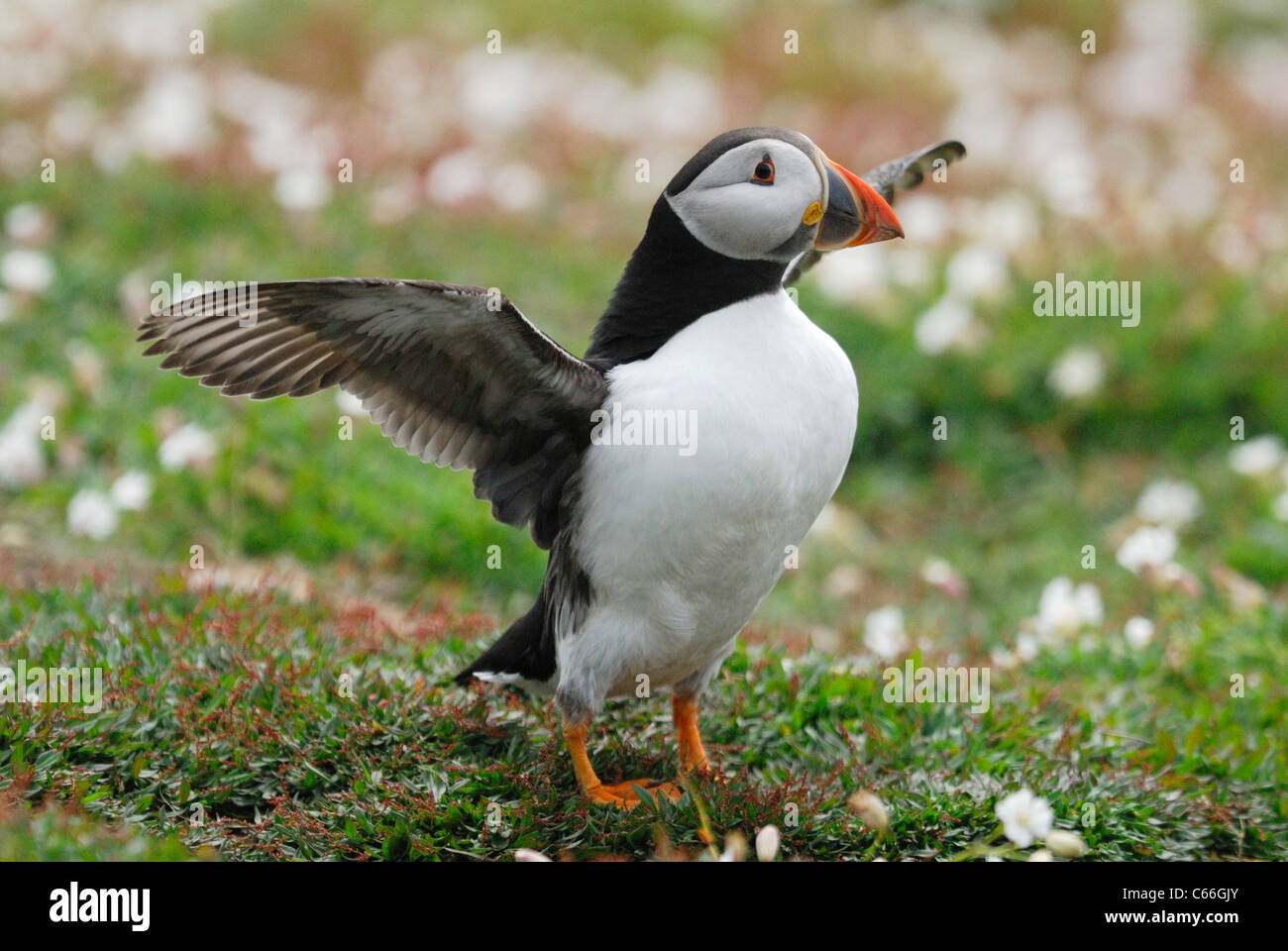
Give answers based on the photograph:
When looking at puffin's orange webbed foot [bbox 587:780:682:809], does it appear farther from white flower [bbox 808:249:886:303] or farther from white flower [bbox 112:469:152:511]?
white flower [bbox 808:249:886:303]

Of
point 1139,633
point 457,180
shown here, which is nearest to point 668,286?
point 1139,633

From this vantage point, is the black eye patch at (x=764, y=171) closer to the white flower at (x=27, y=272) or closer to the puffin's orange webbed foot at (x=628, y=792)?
the puffin's orange webbed foot at (x=628, y=792)

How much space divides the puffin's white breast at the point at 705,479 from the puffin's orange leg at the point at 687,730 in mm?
357

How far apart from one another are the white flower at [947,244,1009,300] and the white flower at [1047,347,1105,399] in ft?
2.09

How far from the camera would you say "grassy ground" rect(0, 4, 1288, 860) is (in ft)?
14.5

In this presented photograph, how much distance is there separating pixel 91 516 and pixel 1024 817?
4.24m

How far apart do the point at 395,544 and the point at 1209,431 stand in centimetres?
488

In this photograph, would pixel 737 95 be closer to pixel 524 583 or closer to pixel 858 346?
pixel 858 346

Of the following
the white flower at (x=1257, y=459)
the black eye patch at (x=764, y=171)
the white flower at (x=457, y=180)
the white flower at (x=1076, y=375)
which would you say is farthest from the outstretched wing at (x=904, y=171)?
the white flower at (x=457, y=180)

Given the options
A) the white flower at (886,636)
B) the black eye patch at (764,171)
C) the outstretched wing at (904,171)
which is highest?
the outstretched wing at (904,171)

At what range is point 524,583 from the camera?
7.02 meters

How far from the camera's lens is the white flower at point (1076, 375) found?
327 inches

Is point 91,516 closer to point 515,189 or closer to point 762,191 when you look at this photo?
point 762,191
